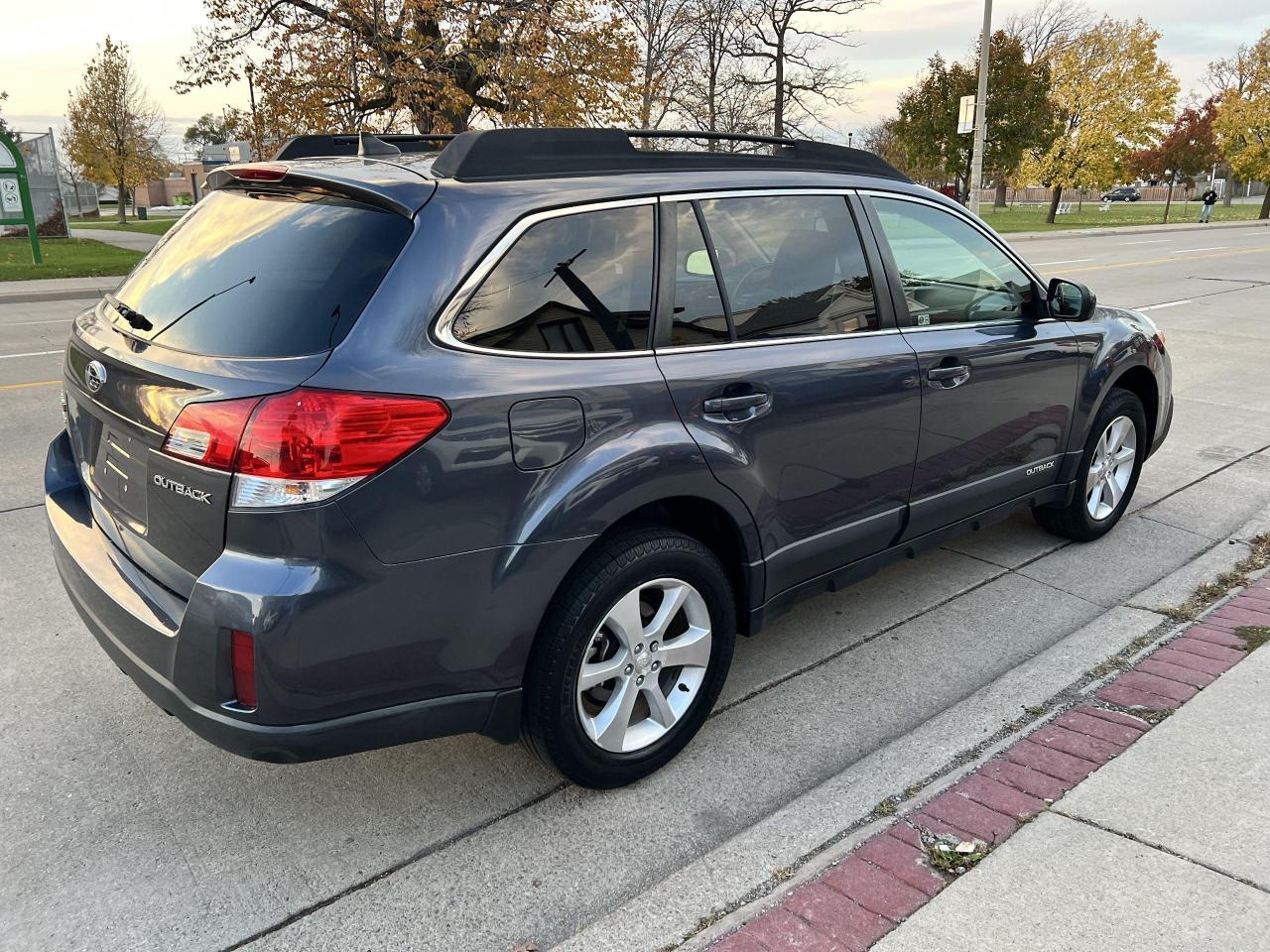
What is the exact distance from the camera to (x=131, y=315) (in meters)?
2.90

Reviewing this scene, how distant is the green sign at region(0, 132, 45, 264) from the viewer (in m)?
19.8

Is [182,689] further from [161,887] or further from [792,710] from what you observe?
[792,710]

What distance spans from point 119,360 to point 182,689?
923 mm

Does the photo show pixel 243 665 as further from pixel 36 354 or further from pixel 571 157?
pixel 36 354

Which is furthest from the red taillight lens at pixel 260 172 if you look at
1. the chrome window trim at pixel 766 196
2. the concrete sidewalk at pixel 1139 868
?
the concrete sidewalk at pixel 1139 868

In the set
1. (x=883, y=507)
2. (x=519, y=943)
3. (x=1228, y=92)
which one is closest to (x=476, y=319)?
(x=519, y=943)

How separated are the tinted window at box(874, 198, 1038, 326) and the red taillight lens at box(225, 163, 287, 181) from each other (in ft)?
6.89

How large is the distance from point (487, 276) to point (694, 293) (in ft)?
2.39

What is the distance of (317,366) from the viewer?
2.29 meters

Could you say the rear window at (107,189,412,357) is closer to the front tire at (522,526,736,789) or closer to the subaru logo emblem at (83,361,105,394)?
the subaru logo emblem at (83,361,105,394)

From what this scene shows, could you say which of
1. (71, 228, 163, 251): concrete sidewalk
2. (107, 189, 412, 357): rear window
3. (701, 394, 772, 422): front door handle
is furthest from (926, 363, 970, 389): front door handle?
(71, 228, 163, 251): concrete sidewalk

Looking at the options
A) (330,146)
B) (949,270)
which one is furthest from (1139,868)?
(330,146)

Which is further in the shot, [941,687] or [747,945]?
[941,687]

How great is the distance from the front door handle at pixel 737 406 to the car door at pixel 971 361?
0.88m
